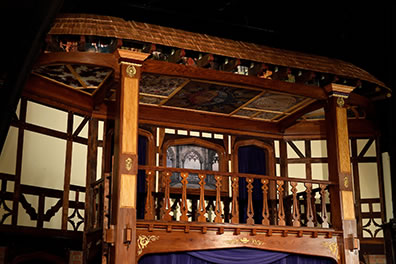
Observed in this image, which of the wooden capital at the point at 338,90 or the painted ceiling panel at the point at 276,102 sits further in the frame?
the painted ceiling panel at the point at 276,102

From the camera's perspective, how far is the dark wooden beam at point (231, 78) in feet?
33.3

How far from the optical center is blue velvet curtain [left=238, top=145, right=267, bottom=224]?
13.4m

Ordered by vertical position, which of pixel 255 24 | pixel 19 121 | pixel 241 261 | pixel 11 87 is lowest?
pixel 241 261

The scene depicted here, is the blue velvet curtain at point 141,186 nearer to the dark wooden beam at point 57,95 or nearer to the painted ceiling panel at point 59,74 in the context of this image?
the dark wooden beam at point 57,95

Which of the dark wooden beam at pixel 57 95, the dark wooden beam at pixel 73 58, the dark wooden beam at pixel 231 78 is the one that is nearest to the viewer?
the dark wooden beam at pixel 73 58

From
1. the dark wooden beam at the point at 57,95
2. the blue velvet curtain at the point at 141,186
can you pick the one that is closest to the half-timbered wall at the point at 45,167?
the dark wooden beam at the point at 57,95

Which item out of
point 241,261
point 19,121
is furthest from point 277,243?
point 19,121

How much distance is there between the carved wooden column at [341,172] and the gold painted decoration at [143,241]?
3694 millimetres

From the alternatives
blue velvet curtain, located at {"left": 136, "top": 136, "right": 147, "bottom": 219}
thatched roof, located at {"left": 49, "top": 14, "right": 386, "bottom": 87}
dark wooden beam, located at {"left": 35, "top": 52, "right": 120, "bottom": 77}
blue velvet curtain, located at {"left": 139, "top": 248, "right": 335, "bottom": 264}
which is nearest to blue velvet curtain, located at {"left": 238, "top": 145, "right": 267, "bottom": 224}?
blue velvet curtain, located at {"left": 136, "top": 136, "right": 147, "bottom": 219}

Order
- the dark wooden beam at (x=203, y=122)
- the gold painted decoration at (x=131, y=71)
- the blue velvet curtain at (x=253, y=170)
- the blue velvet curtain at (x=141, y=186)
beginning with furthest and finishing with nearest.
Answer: the blue velvet curtain at (x=253, y=170), the dark wooden beam at (x=203, y=122), the blue velvet curtain at (x=141, y=186), the gold painted decoration at (x=131, y=71)

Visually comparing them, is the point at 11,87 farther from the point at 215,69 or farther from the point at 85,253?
the point at 85,253

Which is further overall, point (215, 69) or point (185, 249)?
point (215, 69)

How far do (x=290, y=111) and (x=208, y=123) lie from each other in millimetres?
1948

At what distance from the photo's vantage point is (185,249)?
32.0 ft
